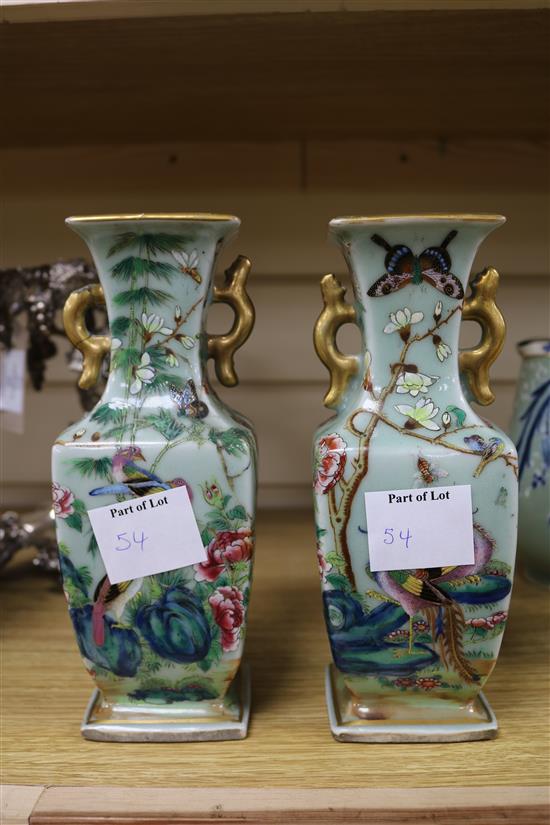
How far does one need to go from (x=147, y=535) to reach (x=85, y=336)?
0.20 meters

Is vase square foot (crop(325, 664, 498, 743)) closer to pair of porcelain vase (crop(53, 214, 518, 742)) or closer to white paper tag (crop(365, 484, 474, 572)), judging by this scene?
pair of porcelain vase (crop(53, 214, 518, 742))

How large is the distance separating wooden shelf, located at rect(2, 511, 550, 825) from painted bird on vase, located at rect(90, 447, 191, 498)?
23 centimetres

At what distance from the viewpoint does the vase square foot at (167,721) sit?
0.66 metres

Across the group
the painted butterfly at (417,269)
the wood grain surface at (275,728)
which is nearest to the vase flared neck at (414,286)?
the painted butterfly at (417,269)

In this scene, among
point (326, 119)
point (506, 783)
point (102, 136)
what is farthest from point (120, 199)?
point (506, 783)

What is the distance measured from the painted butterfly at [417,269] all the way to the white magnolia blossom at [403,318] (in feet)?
0.07

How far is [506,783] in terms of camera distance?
59 cm

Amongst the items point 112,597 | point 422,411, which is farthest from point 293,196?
point 112,597

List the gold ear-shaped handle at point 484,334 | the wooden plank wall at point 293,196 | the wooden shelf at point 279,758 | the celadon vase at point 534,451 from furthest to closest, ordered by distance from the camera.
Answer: the wooden plank wall at point 293,196 < the celadon vase at point 534,451 < the gold ear-shaped handle at point 484,334 < the wooden shelf at point 279,758

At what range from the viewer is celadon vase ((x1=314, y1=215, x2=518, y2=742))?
24.6 inches

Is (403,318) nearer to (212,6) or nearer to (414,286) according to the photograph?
(414,286)

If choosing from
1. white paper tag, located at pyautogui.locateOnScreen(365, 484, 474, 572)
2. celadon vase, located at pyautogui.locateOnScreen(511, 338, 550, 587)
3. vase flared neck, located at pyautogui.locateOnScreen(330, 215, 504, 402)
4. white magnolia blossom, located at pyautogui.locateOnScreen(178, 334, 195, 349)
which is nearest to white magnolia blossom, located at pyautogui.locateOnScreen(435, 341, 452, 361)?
vase flared neck, located at pyautogui.locateOnScreen(330, 215, 504, 402)

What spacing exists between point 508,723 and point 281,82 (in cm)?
74

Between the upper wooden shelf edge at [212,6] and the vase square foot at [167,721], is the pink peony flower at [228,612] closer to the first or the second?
the vase square foot at [167,721]
